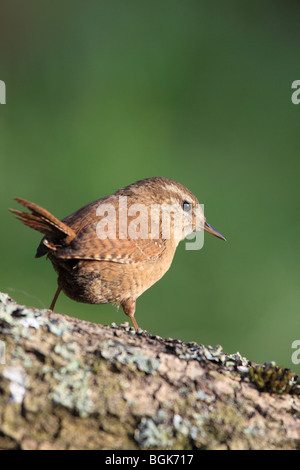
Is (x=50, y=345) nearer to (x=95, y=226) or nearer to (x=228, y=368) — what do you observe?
(x=228, y=368)

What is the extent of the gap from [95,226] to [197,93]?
2.98 m

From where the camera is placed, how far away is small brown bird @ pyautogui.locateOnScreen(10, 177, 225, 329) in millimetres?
2734

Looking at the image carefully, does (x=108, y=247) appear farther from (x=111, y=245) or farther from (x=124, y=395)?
(x=124, y=395)

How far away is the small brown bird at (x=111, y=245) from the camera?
2734 mm

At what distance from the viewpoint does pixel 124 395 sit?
1.68 meters

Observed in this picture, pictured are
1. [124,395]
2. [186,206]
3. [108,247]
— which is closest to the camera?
[124,395]

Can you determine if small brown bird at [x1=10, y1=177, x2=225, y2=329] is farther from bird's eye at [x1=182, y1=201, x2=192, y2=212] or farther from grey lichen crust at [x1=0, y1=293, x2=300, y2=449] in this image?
grey lichen crust at [x1=0, y1=293, x2=300, y2=449]

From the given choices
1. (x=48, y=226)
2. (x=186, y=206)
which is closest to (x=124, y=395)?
(x=48, y=226)

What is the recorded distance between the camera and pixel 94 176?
4820mm

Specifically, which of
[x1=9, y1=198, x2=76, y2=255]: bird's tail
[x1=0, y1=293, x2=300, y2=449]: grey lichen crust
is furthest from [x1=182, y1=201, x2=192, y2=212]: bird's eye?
[x1=0, y1=293, x2=300, y2=449]: grey lichen crust

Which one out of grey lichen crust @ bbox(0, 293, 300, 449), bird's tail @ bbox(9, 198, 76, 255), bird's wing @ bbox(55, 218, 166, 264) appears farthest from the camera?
bird's wing @ bbox(55, 218, 166, 264)

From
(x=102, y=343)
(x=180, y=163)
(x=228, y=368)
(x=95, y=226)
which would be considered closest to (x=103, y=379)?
(x=102, y=343)

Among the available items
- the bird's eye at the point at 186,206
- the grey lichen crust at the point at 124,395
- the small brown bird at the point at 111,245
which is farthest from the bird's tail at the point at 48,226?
the bird's eye at the point at 186,206

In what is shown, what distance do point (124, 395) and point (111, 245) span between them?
127 cm
